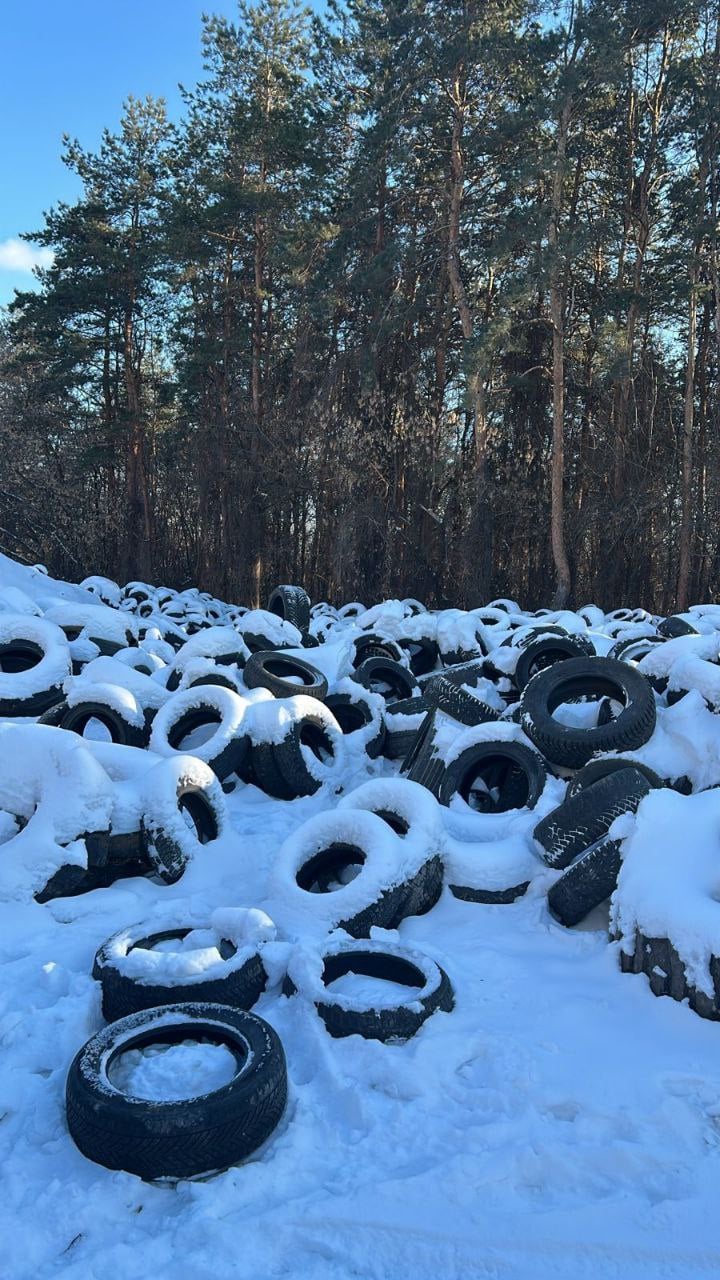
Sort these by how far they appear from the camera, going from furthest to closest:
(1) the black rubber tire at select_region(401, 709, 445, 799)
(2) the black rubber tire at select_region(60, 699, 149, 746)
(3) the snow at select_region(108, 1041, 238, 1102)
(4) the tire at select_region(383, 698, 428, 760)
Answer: (4) the tire at select_region(383, 698, 428, 760) < (2) the black rubber tire at select_region(60, 699, 149, 746) < (1) the black rubber tire at select_region(401, 709, 445, 799) < (3) the snow at select_region(108, 1041, 238, 1102)

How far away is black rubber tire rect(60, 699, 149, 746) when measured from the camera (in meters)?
7.21

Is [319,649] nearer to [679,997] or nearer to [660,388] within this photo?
[679,997]

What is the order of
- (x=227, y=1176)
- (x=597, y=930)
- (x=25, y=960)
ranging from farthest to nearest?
(x=597, y=930) < (x=25, y=960) < (x=227, y=1176)

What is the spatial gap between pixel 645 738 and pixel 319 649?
14.5 feet

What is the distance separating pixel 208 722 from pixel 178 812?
180 centimetres

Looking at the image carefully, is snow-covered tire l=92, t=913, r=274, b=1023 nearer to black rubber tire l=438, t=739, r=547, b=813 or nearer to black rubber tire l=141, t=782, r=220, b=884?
black rubber tire l=141, t=782, r=220, b=884

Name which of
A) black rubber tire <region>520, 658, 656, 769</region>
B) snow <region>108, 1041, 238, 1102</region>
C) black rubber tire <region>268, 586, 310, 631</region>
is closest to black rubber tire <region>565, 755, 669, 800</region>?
black rubber tire <region>520, 658, 656, 769</region>

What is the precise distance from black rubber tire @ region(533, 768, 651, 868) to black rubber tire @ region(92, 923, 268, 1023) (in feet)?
6.35

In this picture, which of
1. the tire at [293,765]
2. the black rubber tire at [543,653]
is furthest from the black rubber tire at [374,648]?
the tire at [293,765]

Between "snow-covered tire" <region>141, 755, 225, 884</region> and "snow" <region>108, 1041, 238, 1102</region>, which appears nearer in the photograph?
"snow" <region>108, 1041, 238, 1102</region>

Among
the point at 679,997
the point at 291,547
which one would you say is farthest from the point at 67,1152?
the point at 291,547

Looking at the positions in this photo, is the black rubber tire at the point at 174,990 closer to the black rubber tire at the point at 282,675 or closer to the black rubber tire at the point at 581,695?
the black rubber tire at the point at 581,695

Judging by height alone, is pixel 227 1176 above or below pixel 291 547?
below

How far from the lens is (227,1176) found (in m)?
2.83
